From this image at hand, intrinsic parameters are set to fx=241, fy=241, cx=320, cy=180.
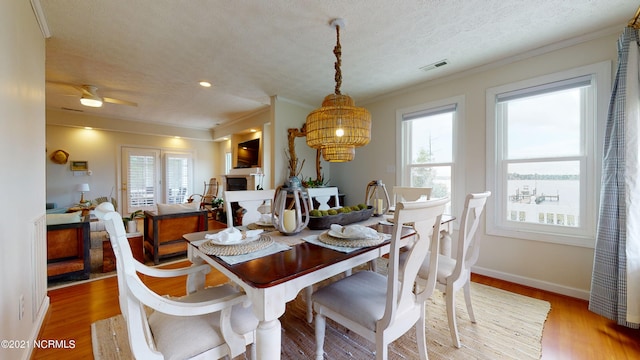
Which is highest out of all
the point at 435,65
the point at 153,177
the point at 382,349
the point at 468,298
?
the point at 435,65

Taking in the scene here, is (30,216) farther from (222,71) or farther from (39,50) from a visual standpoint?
(222,71)

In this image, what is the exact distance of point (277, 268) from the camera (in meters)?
A: 1.02

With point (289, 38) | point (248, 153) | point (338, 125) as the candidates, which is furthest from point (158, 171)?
point (338, 125)

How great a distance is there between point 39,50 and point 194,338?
8.45ft

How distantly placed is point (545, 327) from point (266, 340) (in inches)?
85.7

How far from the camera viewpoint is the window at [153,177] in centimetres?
593

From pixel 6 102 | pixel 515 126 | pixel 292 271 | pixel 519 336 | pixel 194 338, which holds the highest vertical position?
pixel 515 126

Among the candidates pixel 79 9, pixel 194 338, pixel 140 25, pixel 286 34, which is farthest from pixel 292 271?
pixel 79 9

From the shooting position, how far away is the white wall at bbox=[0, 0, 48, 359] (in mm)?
1218

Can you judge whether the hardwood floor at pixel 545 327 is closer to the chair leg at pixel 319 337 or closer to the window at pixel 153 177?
the chair leg at pixel 319 337

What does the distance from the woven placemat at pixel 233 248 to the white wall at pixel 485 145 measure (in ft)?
8.02

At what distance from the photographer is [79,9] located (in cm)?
187

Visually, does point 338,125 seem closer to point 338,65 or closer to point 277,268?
point 338,65

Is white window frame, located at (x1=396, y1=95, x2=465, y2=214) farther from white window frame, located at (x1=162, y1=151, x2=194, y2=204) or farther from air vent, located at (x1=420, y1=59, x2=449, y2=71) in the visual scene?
white window frame, located at (x1=162, y1=151, x2=194, y2=204)
